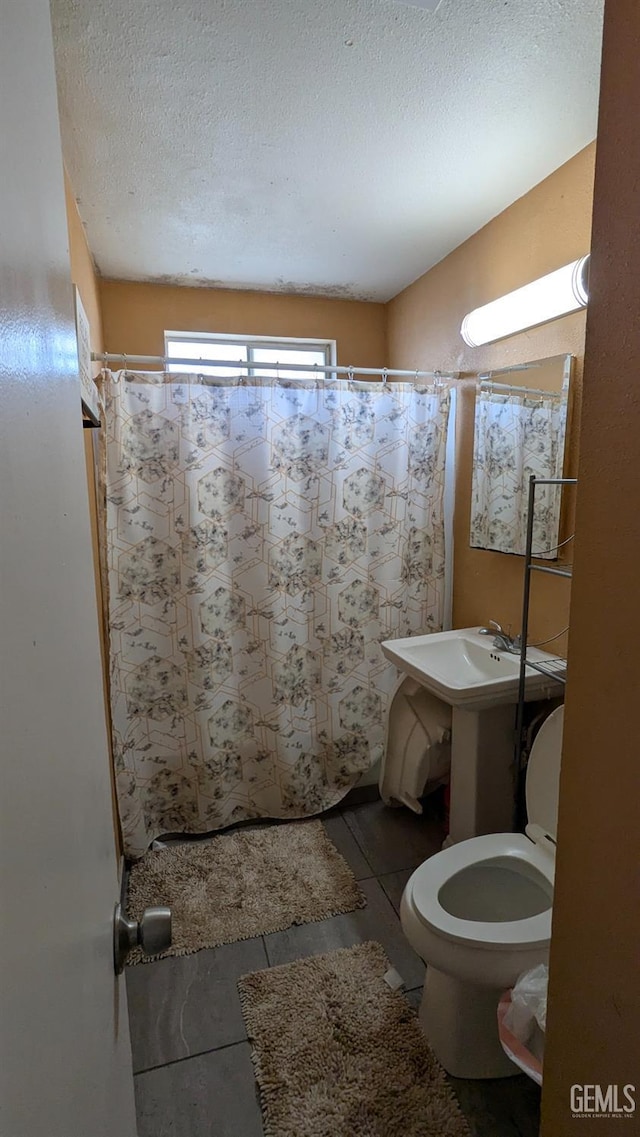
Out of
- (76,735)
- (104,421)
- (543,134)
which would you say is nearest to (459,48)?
(543,134)

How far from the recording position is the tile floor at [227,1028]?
1241 millimetres

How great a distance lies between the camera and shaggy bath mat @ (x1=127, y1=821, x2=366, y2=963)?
5.73 feet

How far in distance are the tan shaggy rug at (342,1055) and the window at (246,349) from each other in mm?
2376

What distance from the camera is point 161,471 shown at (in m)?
1.99

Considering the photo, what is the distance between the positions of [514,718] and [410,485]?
41.3 inches

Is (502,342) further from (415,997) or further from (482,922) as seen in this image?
(415,997)

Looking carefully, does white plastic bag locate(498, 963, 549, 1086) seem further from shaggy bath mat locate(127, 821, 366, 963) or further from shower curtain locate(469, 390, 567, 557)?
shower curtain locate(469, 390, 567, 557)

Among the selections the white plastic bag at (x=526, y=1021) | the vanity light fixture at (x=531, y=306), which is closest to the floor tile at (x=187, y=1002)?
the white plastic bag at (x=526, y=1021)

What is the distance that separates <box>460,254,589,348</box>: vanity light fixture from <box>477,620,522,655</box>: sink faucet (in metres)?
1.11

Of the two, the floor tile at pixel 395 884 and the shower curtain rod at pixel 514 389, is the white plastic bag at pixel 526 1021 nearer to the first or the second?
the floor tile at pixel 395 884

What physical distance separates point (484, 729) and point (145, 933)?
137 centimetres

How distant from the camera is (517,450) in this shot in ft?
6.28

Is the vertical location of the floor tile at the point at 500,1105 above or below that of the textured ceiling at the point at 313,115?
below

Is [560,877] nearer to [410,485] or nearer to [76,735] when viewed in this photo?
[76,735]
